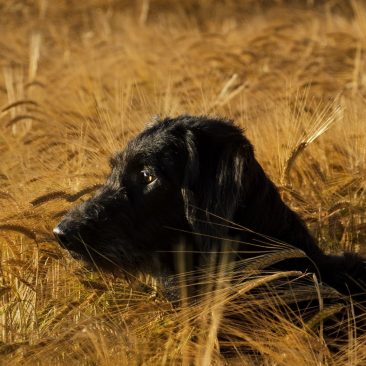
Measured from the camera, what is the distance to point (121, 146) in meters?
5.00

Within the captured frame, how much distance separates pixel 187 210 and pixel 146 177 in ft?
0.81

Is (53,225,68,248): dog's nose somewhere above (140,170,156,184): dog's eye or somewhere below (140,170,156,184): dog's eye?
below

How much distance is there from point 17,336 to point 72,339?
653 millimetres

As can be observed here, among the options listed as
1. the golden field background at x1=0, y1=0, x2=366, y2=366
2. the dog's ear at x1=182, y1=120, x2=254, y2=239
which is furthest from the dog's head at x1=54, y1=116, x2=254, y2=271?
the golden field background at x1=0, y1=0, x2=366, y2=366

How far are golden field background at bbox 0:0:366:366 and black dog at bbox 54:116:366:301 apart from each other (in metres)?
0.17

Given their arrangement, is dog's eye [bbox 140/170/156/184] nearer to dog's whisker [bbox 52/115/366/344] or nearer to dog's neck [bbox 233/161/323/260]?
dog's whisker [bbox 52/115/366/344]

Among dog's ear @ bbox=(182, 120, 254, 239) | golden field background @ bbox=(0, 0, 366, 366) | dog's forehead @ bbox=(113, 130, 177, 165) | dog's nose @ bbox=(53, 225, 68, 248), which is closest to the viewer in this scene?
golden field background @ bbox=(0, 0, 366, 366)

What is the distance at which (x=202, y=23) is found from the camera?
17375mm

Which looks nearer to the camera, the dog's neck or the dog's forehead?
the dog's neck

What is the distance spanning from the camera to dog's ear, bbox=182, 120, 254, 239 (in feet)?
12.1

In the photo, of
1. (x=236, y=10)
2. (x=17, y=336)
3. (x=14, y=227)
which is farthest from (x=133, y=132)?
(x=236, y=10)

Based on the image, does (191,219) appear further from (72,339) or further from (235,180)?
(72,339)

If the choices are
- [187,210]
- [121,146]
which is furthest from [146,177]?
[121,146]

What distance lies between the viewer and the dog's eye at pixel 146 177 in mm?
3895
